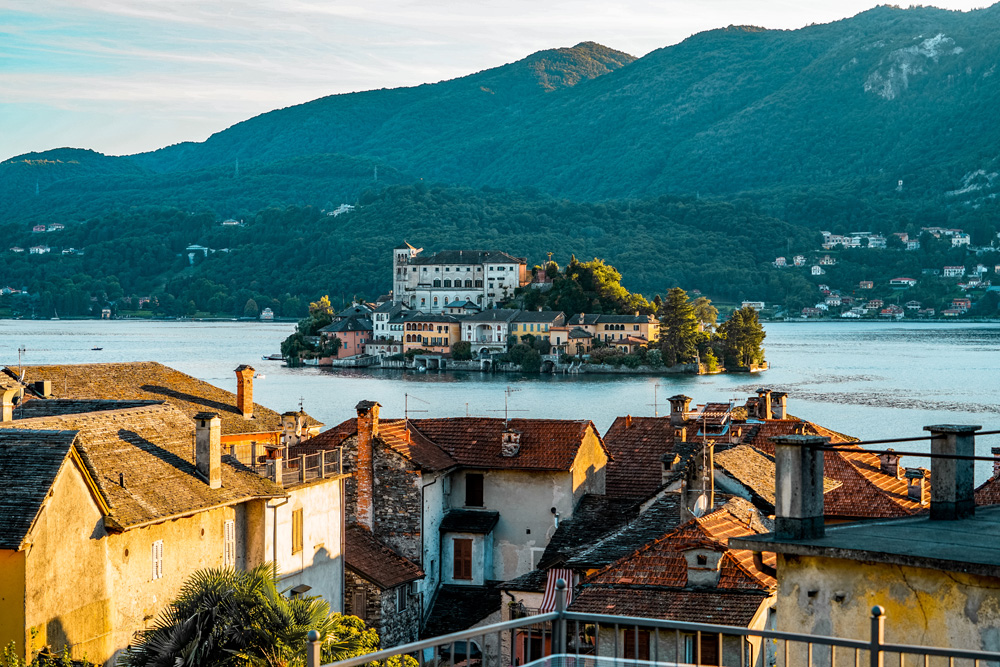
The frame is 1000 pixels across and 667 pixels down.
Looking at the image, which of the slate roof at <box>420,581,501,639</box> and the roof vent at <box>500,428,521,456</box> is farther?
the roof vent at <box>500,428,521,456</box>

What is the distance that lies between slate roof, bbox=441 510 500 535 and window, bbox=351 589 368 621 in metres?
3.30

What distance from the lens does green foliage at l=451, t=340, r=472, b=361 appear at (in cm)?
14900

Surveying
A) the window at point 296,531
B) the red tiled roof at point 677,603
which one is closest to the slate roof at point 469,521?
the window at point 296,531

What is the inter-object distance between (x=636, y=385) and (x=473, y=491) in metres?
95.3

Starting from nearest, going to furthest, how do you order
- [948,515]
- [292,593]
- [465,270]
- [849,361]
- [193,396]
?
[948,515] < [292,593] < [193,396] < [849,361] < [465,270]

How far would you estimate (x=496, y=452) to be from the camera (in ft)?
92.9

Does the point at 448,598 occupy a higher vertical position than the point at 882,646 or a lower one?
lower

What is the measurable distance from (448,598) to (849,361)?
126 meters

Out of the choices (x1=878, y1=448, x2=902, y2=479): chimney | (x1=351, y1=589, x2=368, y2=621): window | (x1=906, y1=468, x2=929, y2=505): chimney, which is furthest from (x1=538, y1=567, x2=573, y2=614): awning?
(x1=878, y1=448, x2=902, y2=479): chimney

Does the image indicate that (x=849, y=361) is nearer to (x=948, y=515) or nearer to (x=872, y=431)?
(x=872, y=431)

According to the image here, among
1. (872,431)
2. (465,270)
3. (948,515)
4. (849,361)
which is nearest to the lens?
(948,515)

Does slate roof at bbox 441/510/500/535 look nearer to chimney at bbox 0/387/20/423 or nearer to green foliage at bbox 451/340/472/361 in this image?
chimney at bbox 0/387/20/423

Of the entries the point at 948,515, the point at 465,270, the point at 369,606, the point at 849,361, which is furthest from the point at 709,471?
the point at 465,270

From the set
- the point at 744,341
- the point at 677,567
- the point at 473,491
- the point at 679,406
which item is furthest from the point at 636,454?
the point at 744,341
